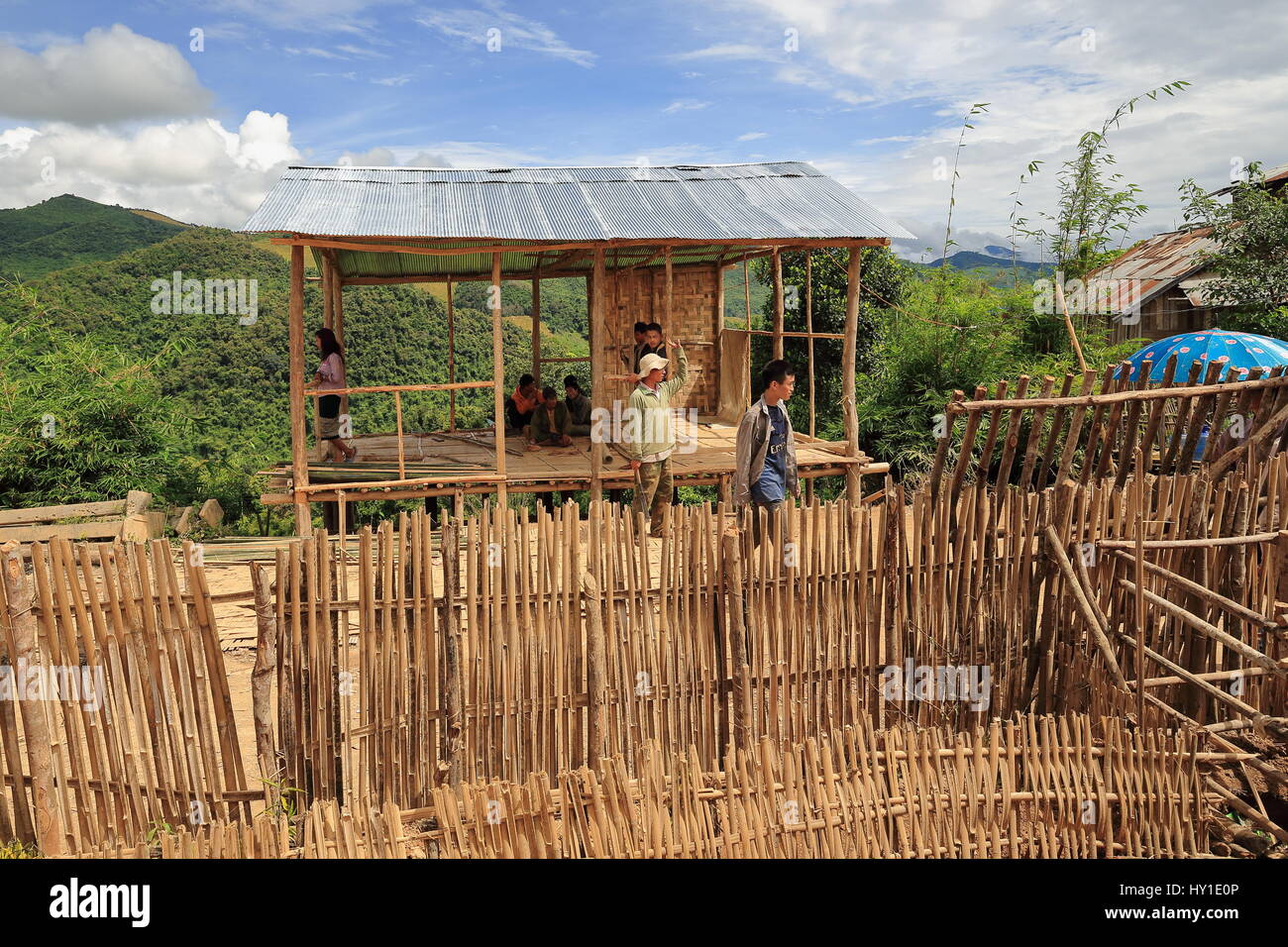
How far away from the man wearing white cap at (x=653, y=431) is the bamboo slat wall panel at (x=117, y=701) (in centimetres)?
409

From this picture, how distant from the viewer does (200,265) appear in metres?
29.4

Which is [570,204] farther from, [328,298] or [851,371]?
[328,298]

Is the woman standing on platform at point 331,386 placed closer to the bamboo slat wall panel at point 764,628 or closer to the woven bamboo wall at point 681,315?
the woven bamboo wall at point 681,315

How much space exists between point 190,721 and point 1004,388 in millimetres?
4327

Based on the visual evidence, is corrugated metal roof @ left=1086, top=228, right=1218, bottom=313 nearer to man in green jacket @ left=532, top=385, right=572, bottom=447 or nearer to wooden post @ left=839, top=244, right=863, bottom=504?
wooden post @ left=839, top=244, right=863, bottom=504

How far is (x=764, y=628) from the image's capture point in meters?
4.86

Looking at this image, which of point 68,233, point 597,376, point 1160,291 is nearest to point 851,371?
point 597,376

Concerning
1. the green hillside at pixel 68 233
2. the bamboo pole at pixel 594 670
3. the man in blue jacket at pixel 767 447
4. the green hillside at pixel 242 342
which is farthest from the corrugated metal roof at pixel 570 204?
the green hillside at pixel 68 233

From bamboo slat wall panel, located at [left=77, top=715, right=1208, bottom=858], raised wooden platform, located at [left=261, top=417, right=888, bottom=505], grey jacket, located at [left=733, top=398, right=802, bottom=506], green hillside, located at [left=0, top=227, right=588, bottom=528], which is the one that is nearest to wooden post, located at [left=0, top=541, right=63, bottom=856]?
bamboo slat wall panel, located at [left=77, top=715, right=1208, bottom=858]

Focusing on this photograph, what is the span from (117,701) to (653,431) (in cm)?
486

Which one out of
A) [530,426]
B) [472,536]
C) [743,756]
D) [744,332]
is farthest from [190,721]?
[744,332]

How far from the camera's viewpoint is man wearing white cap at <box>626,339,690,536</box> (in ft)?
25.7

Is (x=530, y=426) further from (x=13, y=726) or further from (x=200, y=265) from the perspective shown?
(x=200, y=265)

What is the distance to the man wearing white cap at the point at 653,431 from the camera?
7824 millimetres
